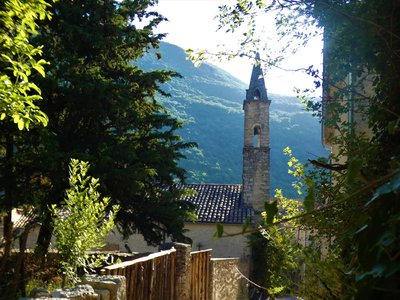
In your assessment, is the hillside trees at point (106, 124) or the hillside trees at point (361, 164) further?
the hillside trees at point (106, 124)

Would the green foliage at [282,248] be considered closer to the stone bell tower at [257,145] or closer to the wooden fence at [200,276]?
the wooden fence at [200,276]

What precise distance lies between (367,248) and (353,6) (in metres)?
2.66

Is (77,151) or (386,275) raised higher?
(77,151)

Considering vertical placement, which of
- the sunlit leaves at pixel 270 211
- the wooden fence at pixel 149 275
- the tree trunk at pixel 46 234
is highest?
the sunlit leaves at pixel 270 211

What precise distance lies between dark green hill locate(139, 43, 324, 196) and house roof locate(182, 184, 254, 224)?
15.6 ft

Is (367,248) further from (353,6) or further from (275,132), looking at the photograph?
(275,132)

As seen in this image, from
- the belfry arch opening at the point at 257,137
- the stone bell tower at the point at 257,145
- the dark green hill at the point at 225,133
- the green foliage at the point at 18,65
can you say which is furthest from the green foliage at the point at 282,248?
the dark green hill at the point at 225,133

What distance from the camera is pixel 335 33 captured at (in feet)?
13.3

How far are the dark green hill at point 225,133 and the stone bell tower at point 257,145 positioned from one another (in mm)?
3869

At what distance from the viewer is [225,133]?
58469mm

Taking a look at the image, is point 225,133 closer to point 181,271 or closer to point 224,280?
point 224,280

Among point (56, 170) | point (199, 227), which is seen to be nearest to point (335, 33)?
point (56, 170)

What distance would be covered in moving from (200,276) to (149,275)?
383cm

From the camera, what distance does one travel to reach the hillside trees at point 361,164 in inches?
39.3
